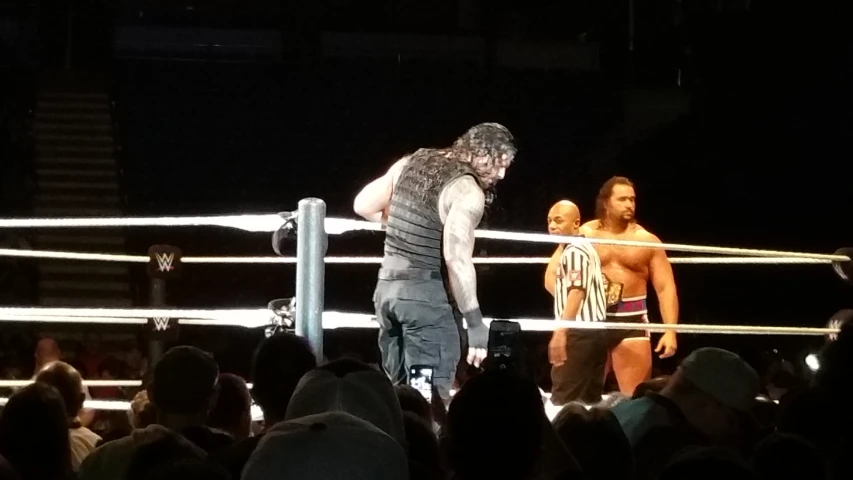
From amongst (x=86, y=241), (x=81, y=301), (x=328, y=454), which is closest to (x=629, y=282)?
(x=328, y=454)

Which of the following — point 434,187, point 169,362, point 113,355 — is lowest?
point 113,355

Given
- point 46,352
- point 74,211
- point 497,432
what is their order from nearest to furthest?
1. point 497,432
2. point 46,352
3. point 74,211

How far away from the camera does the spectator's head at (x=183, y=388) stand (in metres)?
1.82

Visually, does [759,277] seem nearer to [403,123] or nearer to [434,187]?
[403,123]

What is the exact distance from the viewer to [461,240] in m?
2.53

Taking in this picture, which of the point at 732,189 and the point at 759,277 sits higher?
the point at 732,189

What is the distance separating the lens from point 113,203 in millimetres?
7992

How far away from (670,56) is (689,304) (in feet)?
9.19

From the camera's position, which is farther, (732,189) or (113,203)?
(113,203)

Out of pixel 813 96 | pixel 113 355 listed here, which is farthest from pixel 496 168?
pixel 813 96

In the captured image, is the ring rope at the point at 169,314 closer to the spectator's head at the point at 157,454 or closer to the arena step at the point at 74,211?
the spectator's head at the point at 157,454

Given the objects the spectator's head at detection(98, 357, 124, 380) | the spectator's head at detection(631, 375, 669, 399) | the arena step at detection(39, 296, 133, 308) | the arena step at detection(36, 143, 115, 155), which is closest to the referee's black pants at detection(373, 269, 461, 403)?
the spectator's head at detection(631, 375, 669, 399)

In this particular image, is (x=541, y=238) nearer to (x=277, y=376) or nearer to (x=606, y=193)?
(x=606, y=193)

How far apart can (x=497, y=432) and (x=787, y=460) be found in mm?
368
